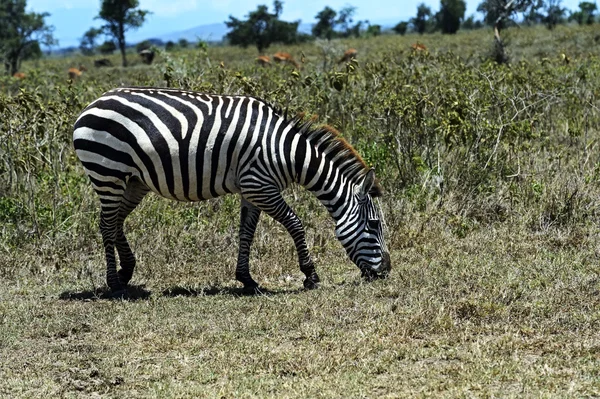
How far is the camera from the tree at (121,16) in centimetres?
4506

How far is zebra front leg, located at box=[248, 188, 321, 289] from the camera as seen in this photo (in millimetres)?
6750

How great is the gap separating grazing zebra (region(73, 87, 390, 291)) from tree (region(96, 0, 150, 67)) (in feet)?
128

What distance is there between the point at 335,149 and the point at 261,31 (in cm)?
4191

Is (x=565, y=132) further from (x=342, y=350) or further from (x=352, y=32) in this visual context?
(x=352, y=32)

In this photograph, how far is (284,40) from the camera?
160 feet

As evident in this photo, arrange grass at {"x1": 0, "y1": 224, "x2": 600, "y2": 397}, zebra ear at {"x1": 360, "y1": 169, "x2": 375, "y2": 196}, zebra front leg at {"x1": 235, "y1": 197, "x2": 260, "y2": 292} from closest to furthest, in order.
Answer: grass at {"x1": 0, "y1": 224, "x2": 600, "y2": 397} < zebra ear at {"x1": 360, "y1": 169, "x2": 375, "y2": 196} < zebra front leg at {"x1": 235, "y1": 197, "x2": 260, "y2": 292}

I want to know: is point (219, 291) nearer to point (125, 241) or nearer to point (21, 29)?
point (125, 241)

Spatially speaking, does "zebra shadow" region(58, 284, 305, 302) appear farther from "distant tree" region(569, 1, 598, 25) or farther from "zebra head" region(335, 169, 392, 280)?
"distant tree" region(569, 1, 598, 25)

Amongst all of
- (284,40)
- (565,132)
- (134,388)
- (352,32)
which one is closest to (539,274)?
(134,388)

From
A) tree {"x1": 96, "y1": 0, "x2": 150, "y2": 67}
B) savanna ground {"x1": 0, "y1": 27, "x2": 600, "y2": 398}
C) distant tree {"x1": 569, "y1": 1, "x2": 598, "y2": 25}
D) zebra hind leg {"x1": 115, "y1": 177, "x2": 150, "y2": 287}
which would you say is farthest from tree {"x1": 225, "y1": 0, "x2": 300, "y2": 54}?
zebra hind leg {"x1": 115, "y1": 177, "x2": 150, "y2": 287}

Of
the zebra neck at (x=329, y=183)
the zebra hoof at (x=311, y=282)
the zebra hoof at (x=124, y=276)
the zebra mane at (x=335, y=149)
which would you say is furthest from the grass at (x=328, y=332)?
the zebra mane at (x=335, y=149)

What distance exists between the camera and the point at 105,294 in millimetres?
6977

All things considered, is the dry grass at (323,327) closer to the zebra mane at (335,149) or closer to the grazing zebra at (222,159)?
the grazing zebra at (222,159)

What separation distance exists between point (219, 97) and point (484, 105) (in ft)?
12.5
